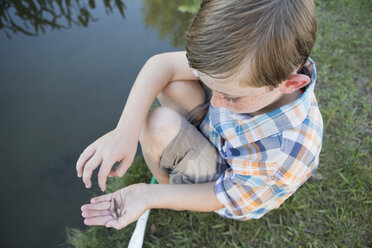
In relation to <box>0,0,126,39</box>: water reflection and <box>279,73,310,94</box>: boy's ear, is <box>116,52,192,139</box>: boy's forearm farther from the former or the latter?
<box>0,0,126,39</box>: water reflection

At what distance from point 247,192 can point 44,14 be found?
2.96m

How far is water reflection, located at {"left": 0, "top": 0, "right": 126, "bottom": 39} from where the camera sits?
296 centimetres

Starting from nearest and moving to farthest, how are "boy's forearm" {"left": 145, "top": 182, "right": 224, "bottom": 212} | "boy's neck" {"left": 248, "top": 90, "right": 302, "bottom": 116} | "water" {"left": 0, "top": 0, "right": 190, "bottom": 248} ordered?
"boy's neck" {"left": 248, "top": 90, "right": 302, "bottom": 116}, "boy's forearm" {"left": 145, "top": 182, "right": 224, "bottom": 212}, "water" {"left": 0, "top": 0, "right": 190, "bottom": 248}

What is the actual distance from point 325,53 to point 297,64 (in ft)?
6.42

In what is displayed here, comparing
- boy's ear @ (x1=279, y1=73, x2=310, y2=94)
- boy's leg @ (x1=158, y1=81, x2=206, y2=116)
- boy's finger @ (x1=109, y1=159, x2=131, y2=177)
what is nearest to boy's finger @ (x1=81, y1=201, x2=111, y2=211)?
boy's finger @ (x1=109, y1=159, x2=131, y2=177)

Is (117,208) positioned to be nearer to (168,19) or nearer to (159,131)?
(159,131)

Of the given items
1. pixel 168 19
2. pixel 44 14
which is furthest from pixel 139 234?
pixel 44 14

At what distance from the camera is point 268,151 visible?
1.16m

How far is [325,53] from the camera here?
8.77 ft

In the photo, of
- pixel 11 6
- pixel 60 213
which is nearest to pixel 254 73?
pixel 60 213

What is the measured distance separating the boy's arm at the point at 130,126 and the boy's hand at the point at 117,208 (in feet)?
0.24

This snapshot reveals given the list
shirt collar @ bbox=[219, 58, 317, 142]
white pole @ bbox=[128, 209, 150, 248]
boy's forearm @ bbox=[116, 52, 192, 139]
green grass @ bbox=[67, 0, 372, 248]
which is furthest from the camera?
green grass @ bbox=[67, 0, 372, 248]

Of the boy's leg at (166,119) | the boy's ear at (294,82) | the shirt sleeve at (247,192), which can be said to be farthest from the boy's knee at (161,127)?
the boy's ear at (294,82)

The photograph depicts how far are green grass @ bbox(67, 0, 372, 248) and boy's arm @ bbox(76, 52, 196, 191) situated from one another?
609mm
